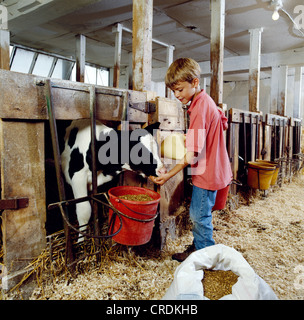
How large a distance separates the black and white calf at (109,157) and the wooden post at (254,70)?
4.39 meters

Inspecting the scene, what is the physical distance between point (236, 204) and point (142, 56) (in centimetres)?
327

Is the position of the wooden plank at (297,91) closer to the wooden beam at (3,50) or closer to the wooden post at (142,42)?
the wooden post at (142,42)

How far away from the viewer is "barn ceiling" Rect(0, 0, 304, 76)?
16.5 ft

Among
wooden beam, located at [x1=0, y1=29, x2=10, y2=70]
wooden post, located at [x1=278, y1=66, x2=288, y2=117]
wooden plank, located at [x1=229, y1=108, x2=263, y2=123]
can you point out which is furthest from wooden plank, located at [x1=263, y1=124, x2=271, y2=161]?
wooden beam, located at [x1=0, y1=29, x2=10, y2=70]

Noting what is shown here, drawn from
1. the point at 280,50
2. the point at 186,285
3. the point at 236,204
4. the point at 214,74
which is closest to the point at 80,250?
the point at 186,285

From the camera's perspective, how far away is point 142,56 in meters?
2.66

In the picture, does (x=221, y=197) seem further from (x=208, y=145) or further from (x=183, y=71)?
(x=183, y=71)

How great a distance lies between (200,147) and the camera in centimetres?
196

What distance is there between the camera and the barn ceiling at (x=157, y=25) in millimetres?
5027

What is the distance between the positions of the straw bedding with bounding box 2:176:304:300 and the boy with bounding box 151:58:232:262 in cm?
64

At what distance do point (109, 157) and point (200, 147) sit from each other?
1.00 metres

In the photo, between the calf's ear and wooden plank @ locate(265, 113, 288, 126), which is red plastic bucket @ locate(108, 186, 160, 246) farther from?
wooden plank @ locate(265, 113, 288, 126)

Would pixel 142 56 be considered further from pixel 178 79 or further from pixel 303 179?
pixel 303 179

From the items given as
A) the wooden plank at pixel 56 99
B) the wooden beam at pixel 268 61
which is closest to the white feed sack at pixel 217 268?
the wooden plank at pixel 56 99
